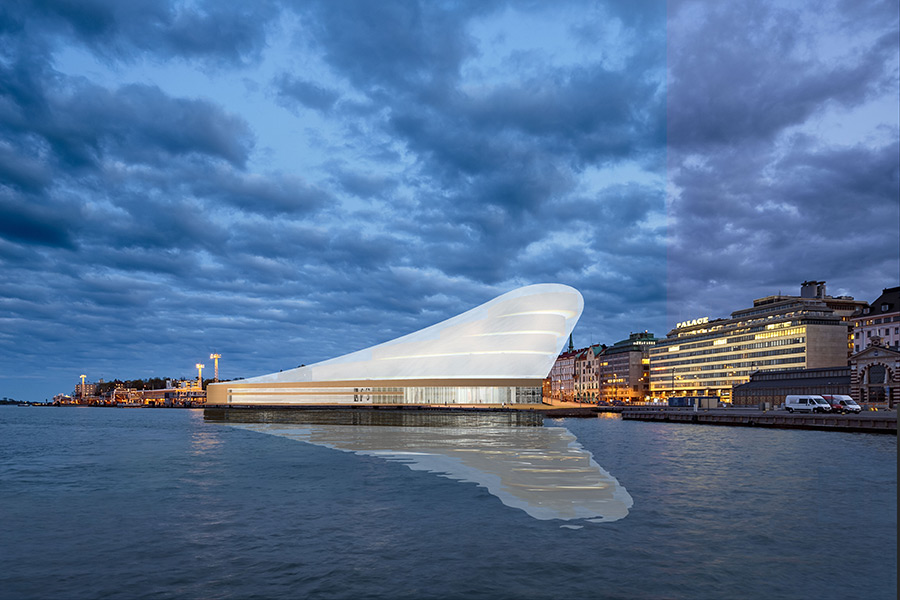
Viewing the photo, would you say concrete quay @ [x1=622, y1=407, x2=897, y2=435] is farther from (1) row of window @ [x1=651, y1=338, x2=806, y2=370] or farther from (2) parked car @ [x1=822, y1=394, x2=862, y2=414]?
(1) row of window @ [x1=651, y1=338, x2=806, y2=370]

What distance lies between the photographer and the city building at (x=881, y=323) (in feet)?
396

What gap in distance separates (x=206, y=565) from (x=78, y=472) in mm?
23634

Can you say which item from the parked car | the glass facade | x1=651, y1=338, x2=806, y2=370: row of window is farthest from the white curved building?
x1=651, y1=338, x2=806, y2=370: row of window

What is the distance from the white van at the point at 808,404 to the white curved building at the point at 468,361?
1422 inches

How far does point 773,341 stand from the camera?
164 m

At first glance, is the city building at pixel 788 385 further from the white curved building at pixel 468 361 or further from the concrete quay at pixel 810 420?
the white curved building at pixel 468 361

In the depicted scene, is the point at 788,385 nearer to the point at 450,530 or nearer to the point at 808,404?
the point at 808,404

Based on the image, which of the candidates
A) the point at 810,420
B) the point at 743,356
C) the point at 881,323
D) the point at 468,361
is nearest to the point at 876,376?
the point at 881,323

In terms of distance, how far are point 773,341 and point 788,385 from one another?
4527 cm

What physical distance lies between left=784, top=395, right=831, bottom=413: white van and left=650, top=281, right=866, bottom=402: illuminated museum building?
68.7 meters

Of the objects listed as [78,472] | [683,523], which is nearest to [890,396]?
[683,523]

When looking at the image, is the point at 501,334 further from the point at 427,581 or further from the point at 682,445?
the point at 427,581

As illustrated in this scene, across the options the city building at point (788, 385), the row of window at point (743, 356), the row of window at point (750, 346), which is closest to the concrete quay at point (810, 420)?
the city building at point (788, 385)

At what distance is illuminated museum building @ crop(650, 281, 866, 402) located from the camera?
152 meters
